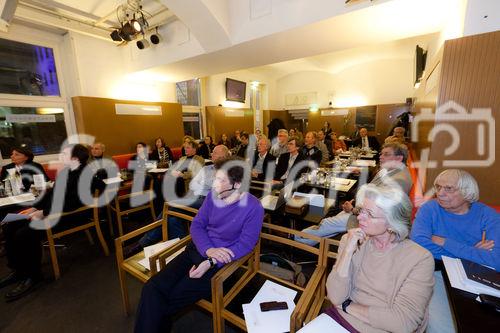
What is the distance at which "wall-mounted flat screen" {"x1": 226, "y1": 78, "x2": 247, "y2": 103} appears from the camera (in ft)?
26.7

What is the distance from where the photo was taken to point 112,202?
3.21 m

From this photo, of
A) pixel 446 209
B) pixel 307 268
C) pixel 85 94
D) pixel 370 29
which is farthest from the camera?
pixel 85 94

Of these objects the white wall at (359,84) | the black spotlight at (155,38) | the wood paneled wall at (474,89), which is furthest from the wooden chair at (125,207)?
the white wall at (359,84)

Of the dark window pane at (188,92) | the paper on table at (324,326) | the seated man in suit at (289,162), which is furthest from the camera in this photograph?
the dark window pane at (188,92)

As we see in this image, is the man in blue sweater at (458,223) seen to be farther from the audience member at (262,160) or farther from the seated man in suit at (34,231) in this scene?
the seated man in suit at (34,231)

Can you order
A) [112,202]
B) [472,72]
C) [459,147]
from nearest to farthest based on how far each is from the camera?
[472,72] → [459,147] → [112,202]

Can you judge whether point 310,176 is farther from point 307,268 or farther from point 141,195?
point 141,195

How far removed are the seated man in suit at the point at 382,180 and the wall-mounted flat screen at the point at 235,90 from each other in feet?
21.8

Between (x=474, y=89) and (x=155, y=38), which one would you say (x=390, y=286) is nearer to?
(x=474, y=89)

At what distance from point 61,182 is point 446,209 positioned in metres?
3.43

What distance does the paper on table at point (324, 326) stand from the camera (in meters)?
1.06

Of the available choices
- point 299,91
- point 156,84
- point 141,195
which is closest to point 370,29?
point 141,195

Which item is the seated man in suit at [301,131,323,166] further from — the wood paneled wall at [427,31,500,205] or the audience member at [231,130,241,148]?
the audience member at [231,130,241,148]

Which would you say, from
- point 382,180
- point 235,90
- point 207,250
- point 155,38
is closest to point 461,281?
point 382,180
